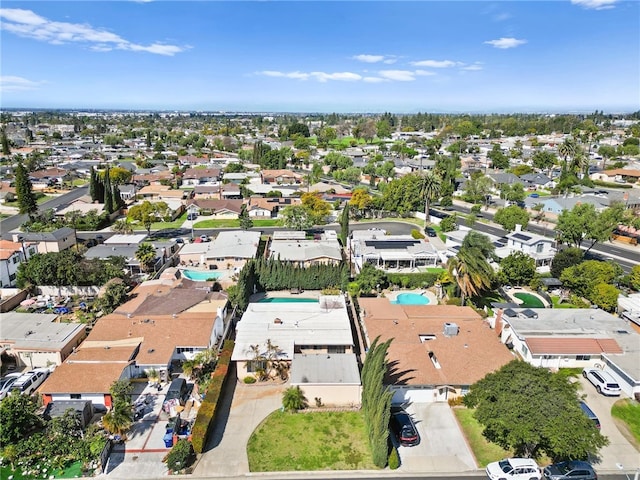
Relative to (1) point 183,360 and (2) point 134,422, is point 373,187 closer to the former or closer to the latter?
(1) point 183,360

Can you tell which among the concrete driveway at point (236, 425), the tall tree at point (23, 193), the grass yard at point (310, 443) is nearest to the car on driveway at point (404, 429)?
the grass yard at point (310, 443)

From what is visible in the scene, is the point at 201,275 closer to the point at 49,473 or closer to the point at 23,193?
the point at 49,473

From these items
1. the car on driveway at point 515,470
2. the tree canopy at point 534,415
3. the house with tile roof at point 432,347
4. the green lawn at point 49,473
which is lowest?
the green lawn at point 49,473

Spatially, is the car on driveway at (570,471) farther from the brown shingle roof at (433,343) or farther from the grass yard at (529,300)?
the grass yard at (529,300)

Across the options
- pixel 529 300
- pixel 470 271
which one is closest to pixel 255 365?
pixel 470 271

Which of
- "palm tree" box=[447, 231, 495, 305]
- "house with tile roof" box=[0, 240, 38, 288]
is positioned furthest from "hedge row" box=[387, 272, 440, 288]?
"house with tile roof" box=[0, 240, 38, 288]
